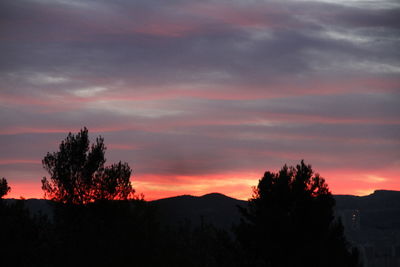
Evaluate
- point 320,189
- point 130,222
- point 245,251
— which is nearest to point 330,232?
point 320,189

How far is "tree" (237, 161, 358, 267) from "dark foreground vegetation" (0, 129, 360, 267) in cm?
8

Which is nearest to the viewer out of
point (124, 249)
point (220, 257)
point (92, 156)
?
point (124, 249)

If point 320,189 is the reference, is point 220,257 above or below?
below

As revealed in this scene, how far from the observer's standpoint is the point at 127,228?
171 ft

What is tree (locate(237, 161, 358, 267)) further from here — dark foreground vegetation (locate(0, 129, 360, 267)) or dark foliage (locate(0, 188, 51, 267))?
dark foliage (locate(0, 188, 51, 267))

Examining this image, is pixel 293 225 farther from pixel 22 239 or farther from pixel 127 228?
pixel 22 239

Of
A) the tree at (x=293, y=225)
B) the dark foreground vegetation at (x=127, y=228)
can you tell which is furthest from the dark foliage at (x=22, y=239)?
the tree at (x=293, y=225)

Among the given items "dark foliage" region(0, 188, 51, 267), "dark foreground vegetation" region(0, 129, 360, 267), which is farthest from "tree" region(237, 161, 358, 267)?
"dark foliage" region(0, 188, 51, 267)

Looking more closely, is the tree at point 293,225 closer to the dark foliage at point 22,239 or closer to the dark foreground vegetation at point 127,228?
the dark foreground vegetation at point 127,228

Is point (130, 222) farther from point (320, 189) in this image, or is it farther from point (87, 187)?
point (320, 189)

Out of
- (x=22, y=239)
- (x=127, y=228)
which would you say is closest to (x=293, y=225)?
(x=127, y=228)

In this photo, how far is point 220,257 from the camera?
55.2 meters

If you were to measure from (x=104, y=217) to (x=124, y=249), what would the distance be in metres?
8.64

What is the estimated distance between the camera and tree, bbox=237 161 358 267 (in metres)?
52.7
